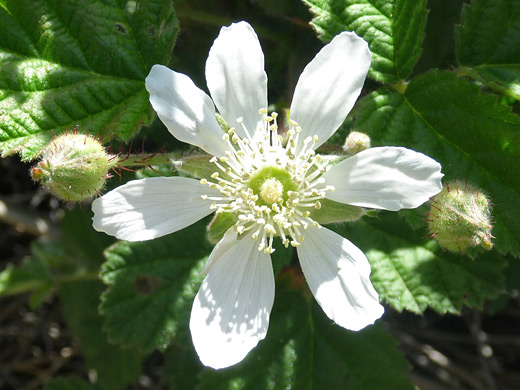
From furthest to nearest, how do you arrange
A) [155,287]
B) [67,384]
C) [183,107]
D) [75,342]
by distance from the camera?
[75,342] < [67,384] < [155,287] < [183,107]

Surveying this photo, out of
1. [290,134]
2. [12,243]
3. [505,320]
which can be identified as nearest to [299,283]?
[290,134]

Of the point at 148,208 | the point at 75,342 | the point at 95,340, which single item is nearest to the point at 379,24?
the point at 148,208

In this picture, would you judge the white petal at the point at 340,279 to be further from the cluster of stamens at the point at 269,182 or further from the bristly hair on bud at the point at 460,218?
the bristly hair on bud at the point at 460,218

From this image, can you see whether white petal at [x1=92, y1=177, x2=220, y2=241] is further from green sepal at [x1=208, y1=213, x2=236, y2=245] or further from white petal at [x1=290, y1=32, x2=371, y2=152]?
white petal at [x1=290, y1=32, x2=371, y2=152]

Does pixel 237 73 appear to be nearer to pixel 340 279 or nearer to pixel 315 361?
pixel 340 279

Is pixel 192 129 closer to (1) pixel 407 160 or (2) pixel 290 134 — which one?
(2) pixel 290 134

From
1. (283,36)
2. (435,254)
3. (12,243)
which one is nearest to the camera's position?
(435,254)
